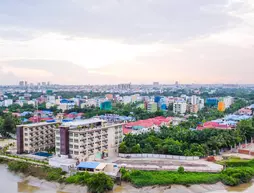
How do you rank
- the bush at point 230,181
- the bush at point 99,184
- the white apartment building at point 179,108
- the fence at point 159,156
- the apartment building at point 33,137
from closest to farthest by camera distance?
the bush at point 99,184
the bush at point 230,181
the fence at point 159,156
the apartment building at point 33,137
the white apartment building at point 179,108

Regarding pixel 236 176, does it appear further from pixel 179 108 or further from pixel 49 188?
pixel 179 108

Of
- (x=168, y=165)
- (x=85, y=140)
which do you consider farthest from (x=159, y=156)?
(x=85, y=140)

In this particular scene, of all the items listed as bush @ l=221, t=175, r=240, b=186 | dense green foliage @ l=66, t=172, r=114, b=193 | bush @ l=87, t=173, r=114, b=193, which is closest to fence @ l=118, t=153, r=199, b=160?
bush @ l=221, t=175, r=240, b=186

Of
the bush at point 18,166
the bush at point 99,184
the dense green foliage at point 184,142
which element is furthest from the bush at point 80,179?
the dense green foliage at point 184,142

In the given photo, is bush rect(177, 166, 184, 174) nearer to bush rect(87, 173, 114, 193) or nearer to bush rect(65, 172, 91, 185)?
bush rect(87, 173, 114, 193)

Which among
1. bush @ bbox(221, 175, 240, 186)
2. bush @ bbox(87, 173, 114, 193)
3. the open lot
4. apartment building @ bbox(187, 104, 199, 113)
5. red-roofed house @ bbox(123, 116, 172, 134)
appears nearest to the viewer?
bush @ bbox(87, 173, 114, 193)

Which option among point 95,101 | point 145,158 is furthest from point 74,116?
point 145,158

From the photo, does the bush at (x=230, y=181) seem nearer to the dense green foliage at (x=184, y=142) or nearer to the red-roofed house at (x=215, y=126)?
the dense green foliage at (x=184, y=142)
